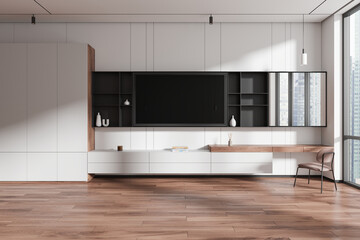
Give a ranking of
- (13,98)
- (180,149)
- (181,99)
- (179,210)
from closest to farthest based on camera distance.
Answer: (179,210) → (13,98) → (180,149) → (181,99)

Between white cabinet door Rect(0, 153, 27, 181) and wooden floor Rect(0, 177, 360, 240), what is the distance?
7.5 inches

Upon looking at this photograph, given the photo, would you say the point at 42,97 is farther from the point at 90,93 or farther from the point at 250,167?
the point at 250,167

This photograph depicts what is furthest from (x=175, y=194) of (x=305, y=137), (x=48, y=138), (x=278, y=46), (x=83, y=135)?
(x=278, y=46)

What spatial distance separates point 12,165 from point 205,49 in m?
3.94

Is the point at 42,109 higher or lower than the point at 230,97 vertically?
lower

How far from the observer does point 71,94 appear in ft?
18.7

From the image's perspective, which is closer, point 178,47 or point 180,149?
point 180,149

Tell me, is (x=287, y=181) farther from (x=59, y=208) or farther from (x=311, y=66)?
(x=59, y=208)

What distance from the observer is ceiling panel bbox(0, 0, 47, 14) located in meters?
5.06

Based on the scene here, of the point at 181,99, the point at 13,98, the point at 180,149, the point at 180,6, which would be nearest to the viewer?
the point at 180,6

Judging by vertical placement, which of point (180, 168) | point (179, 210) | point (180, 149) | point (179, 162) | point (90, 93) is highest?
point (90, 93)

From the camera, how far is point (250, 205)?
167 inches

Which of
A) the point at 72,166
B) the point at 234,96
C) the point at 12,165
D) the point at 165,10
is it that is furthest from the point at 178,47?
the point at 12,165

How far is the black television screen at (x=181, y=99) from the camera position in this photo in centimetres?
612
